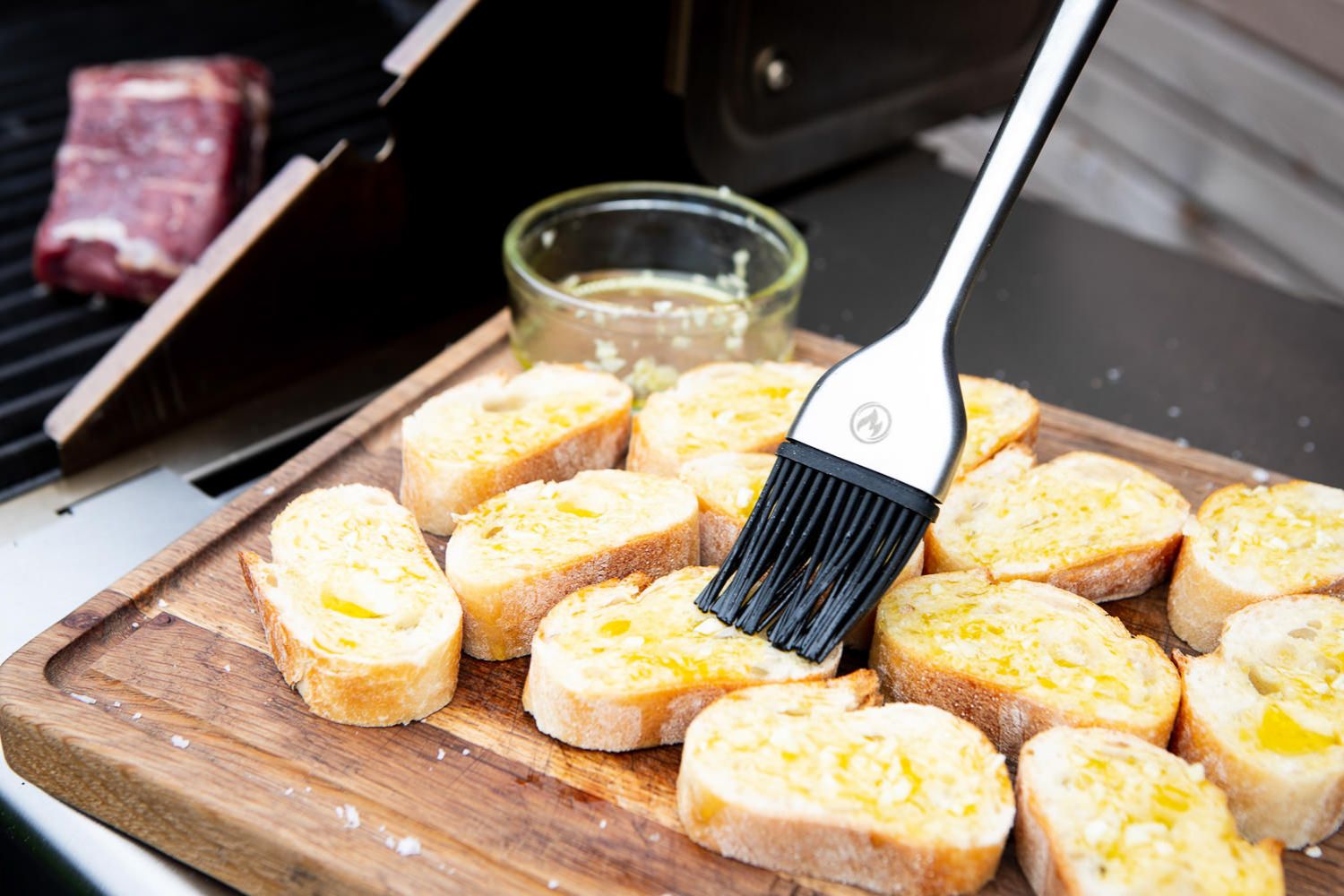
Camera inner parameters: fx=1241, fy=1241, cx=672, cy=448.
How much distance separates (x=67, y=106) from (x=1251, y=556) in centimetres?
269

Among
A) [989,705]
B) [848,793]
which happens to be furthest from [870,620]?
[848,793]

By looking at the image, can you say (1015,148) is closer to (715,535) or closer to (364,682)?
(715,535)

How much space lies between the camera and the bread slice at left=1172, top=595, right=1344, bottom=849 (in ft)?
4.53

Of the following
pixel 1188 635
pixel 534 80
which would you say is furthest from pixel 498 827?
pixel 534 80

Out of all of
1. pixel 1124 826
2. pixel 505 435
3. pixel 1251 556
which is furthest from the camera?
pixel 505 435

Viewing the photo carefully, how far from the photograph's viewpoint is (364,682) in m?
1.45

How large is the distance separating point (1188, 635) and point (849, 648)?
1.55 ft

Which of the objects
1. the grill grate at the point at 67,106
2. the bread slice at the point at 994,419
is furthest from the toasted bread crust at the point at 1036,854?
the grill grate at the point at 67,106

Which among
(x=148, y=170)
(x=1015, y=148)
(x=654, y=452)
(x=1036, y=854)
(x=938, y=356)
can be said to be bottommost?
(x=1036, y=854)

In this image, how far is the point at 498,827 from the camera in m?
1.35

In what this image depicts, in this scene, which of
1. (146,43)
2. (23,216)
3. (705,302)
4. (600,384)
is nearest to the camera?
(600,384)

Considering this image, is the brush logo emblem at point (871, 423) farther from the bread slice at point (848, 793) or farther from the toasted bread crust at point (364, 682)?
the toasted bread crust at point (364, 682)

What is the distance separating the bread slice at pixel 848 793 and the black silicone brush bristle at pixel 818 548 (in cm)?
9

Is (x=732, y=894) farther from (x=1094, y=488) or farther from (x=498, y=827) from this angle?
(x=1094, y=488)
